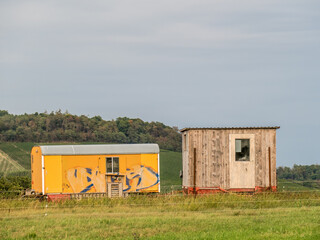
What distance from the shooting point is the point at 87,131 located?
8756 cm

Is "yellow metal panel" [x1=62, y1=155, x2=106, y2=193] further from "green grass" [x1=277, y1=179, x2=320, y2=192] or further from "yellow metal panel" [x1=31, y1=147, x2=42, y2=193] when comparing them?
"green grass" [x1=277, y1=179, x2=320, y2=192]

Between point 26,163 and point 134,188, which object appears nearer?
point 134,188

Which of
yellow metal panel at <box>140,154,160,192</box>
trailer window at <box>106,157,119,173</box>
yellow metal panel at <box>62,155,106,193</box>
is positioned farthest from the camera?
yellow metal panel at <box>140,154,160,192</box>

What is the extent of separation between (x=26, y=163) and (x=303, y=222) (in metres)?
62.0

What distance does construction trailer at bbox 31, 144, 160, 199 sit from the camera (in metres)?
27.8

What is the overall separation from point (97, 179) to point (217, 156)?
18.2 ft

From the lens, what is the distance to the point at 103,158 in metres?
28.2

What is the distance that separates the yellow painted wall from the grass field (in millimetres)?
5366

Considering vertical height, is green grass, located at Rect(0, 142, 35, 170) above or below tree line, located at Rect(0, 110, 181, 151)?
below

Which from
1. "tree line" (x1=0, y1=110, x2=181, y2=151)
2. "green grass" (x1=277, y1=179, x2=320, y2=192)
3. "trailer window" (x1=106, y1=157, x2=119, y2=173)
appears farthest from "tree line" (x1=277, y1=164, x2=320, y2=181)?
"trailer window" (x1=106, y1=157, x2=119, y2=173)

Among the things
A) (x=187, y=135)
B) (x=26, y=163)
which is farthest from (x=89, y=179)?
(x=26, y=163)

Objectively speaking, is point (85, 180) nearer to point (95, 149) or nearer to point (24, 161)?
point (95, 149)

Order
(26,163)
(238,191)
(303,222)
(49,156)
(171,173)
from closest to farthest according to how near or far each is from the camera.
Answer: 1. (303,222)
2. (238,191)
3. (49,156)
4. (171,173)
5. (26,163)

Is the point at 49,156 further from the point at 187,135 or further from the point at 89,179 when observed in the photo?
the point at 187,135
